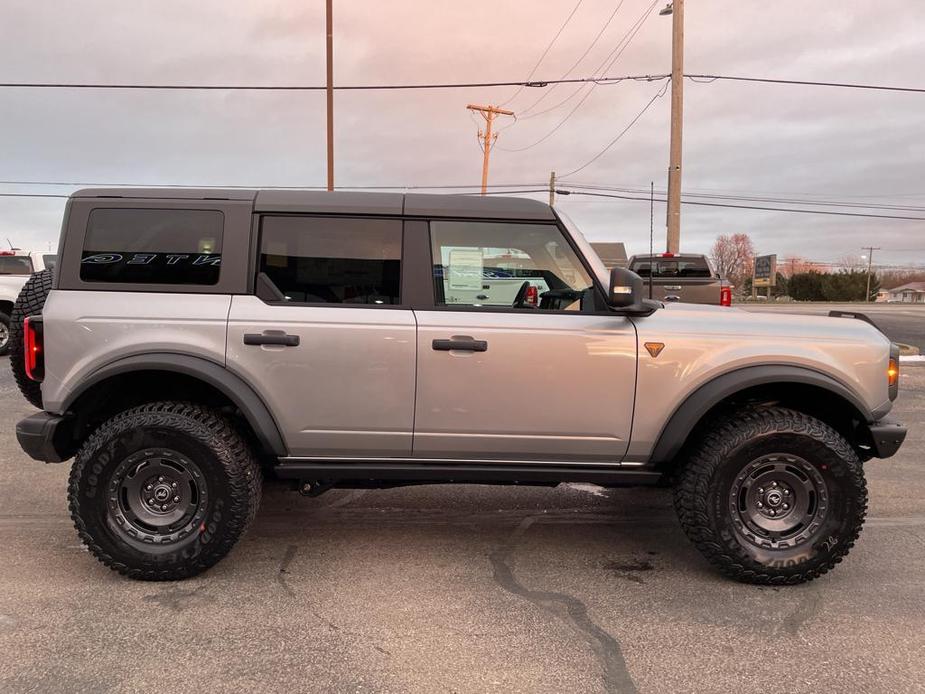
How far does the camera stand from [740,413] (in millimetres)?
3199

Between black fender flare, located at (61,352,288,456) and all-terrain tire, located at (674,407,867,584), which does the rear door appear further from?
all-terrain tire, located at (674,407,867,584)

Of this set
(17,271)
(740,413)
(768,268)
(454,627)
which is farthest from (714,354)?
(768,268)

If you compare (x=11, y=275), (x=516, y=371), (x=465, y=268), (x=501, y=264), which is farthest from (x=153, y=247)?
(x=11, y=275)

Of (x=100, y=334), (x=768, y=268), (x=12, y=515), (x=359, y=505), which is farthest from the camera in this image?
(x=768, y=268)

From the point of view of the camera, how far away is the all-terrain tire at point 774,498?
119 inches

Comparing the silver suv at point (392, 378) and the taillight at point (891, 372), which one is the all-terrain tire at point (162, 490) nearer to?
the silver suv at point (392, 378)

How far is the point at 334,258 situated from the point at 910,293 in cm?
13904

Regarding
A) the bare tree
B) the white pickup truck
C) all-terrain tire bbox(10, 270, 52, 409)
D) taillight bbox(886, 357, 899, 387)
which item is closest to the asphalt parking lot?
all-terrain tire bbox(10, 270, 52, 409)

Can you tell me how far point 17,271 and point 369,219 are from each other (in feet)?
39.6

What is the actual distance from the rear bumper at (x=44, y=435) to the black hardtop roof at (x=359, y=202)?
113 cm

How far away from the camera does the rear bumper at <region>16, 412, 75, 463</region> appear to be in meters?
3.06

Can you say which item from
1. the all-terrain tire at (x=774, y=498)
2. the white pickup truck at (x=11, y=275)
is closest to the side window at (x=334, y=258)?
the all-terrain tire at (x=774, y=498)

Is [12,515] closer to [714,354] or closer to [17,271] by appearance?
[714,354]

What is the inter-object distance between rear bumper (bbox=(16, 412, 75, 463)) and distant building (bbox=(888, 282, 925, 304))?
12809 cm
